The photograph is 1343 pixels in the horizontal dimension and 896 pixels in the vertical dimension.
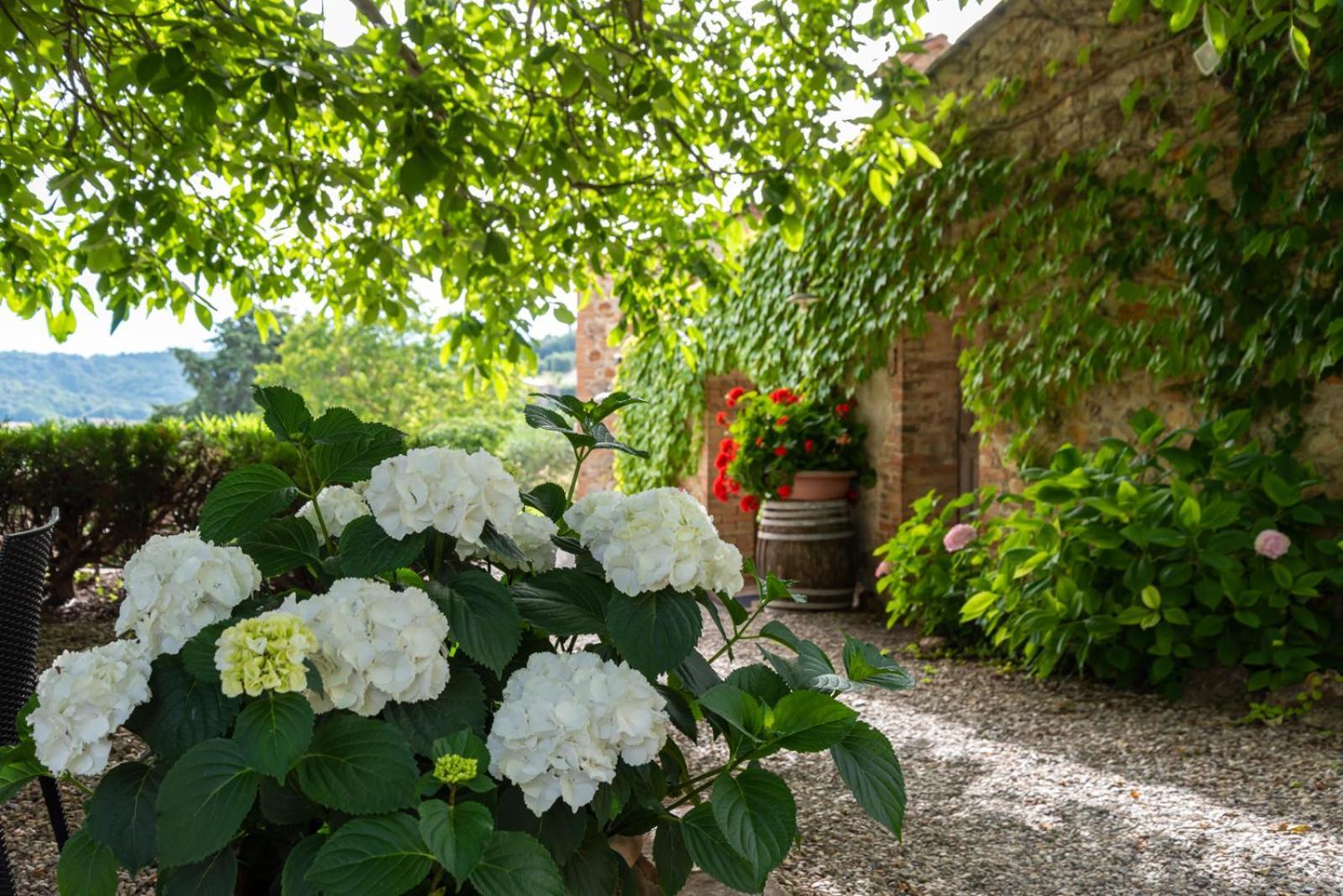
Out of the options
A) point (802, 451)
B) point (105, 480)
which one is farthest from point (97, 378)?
point (802, 451)

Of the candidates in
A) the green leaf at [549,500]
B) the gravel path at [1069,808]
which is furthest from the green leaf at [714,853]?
the gravel path at [1069,808]

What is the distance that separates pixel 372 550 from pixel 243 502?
0.59 ft

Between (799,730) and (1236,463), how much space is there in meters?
3.32

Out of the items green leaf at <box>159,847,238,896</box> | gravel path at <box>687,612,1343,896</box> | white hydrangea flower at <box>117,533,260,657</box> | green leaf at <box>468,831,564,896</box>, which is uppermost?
white hydrangea flower at <box>117,533,260,657</box>

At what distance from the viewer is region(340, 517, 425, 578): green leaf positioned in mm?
1160

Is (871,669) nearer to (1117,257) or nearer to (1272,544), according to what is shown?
(1272,544)

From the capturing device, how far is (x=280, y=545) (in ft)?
4.21

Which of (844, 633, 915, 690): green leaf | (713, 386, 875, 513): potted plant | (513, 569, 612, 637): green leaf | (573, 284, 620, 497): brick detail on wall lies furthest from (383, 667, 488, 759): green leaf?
(573, 284, 620, 497): brick detail on wall

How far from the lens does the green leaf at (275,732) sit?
955mm

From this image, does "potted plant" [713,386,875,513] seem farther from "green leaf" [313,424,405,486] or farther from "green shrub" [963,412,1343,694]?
"green leaf" [313,424,405,486]

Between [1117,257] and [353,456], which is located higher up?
[1117,257]

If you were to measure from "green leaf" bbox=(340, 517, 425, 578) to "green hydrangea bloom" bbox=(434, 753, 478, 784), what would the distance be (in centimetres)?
25

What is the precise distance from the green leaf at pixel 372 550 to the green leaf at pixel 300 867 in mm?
287

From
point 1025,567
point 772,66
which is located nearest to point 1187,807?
point 1025,567
